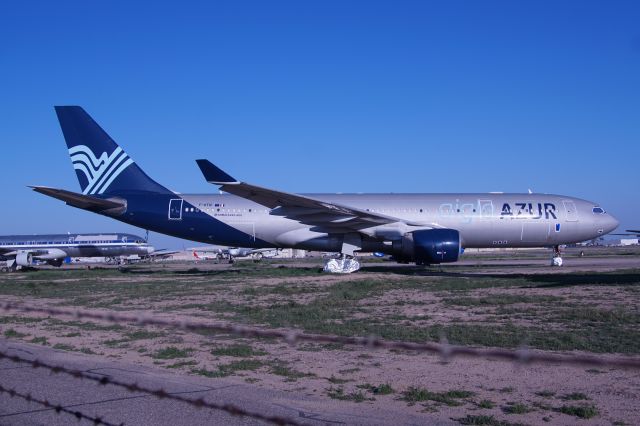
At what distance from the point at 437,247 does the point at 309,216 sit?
527 centimetres

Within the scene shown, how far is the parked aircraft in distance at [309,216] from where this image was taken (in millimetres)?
26734

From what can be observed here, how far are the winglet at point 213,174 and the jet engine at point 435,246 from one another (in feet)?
24.1

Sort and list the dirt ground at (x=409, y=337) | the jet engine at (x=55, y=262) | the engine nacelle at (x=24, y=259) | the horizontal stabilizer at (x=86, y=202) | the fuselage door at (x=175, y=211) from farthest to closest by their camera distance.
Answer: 1. the jet engine at (x=55, y=262)
2. the engine nacelle at (x=24, y=259)
3. the fuselage door at (x=175, y=211)
4. the horizontal stabilizer at (x=86, y=202)
5. the dirt ground at (x=409, y=337)

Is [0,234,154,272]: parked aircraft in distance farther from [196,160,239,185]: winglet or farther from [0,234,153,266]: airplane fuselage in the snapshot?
[196,160,239,185]: winglet

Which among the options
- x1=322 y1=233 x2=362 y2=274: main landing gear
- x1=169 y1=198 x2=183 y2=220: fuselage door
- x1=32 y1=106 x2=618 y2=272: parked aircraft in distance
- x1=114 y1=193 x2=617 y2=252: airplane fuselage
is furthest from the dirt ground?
x1=169 y1=198 x2=183 y2=220: fuselage door

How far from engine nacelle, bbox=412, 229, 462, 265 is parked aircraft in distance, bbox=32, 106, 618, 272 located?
1396 millimetres

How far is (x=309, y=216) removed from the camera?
84.6ft

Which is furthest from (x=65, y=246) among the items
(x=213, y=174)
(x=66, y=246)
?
(x=213, y=174)

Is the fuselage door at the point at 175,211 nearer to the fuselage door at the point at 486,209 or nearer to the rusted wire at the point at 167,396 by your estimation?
the fuselage door at the point at 486,209

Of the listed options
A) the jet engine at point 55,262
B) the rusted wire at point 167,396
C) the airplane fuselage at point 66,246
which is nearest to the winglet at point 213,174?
the rusted wire at point 167,396

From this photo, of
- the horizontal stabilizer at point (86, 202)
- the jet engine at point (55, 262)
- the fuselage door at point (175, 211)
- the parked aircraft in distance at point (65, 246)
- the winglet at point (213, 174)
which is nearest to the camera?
the winglet at point (213, 174)

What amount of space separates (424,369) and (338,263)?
1879cm

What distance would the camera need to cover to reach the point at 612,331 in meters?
10.5

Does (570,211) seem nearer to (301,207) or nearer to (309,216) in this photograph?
(309,216)
